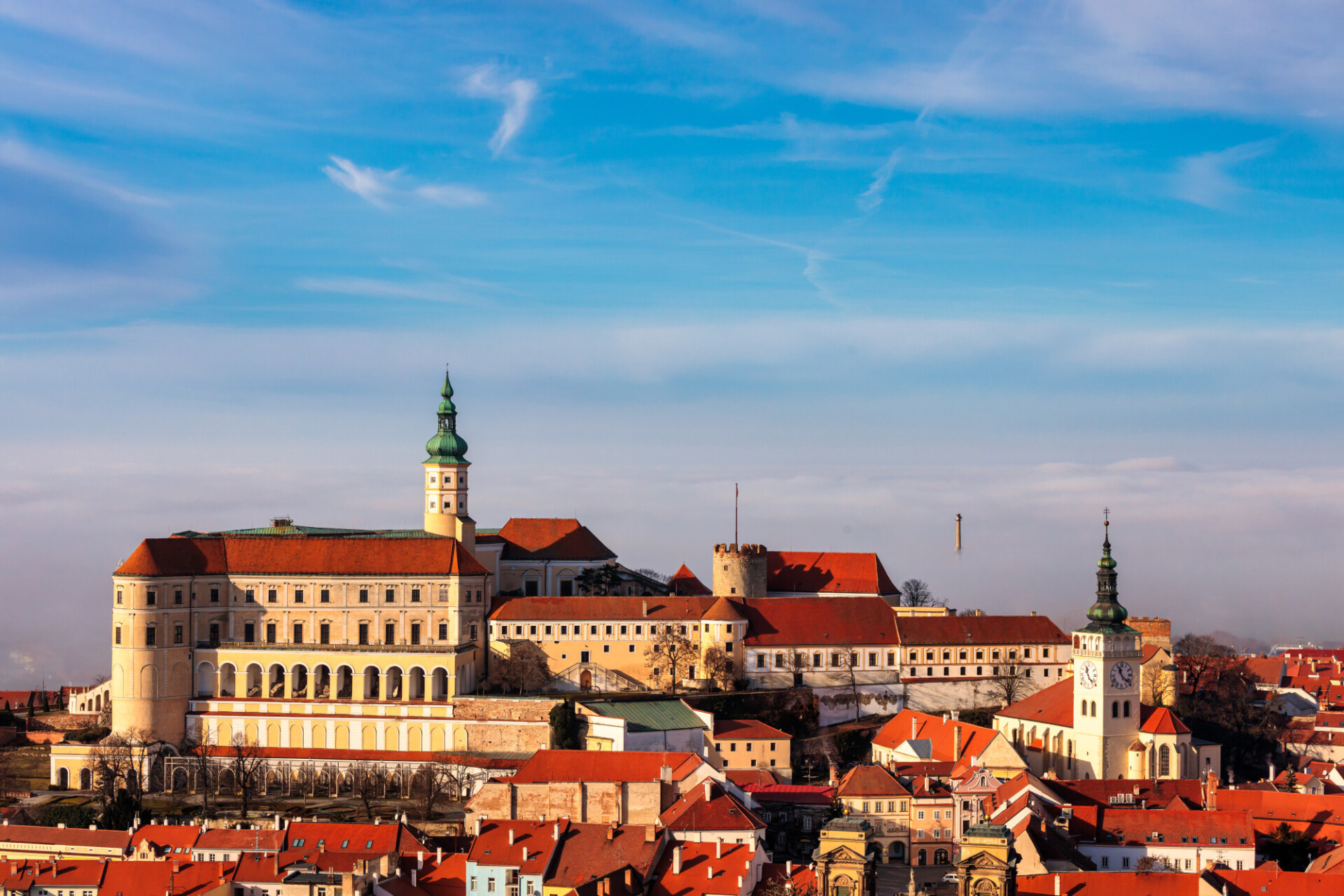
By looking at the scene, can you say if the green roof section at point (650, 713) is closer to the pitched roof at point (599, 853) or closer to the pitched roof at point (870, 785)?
the pitched roof at point (870, 785)

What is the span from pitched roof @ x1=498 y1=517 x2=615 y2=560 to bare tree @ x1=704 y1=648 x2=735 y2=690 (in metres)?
15.3

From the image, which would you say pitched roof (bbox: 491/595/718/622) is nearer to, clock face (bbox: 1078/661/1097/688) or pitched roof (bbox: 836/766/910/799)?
clock face (bbox: 1078/661/1097/688)

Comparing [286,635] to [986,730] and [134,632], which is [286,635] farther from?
[986,730]

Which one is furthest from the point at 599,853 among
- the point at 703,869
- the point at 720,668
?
the point at 720,668

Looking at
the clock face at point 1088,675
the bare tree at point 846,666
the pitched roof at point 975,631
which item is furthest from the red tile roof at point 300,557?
the clock face at point 1088,675

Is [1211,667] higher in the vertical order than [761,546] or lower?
lower

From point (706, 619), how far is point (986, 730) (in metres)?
18.7

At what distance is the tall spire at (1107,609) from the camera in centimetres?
9853

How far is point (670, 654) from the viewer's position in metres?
104

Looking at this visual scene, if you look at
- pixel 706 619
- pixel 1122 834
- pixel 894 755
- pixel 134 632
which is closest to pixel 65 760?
pixel 134 632

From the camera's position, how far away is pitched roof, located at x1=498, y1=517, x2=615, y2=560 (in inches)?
4547

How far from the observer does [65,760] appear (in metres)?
101

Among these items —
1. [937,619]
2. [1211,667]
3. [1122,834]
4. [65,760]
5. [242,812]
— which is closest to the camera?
[1122,834]

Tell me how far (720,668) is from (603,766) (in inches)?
754
